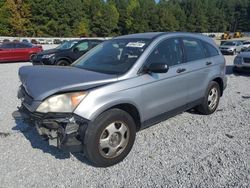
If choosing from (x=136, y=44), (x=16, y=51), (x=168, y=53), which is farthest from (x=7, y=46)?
(x=168, y=53)

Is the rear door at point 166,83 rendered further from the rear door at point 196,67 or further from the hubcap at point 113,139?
the hubcap at point 113,139

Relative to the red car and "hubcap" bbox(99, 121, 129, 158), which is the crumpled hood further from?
the red car

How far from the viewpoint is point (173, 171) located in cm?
365

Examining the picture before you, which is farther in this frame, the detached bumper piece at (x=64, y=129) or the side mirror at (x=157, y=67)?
the side mirror at (x=157, y=67)

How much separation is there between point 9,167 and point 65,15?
71.6m

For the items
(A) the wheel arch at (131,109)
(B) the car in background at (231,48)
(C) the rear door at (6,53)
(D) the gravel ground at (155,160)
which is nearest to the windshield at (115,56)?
(A) the wheel arch at (131,109)

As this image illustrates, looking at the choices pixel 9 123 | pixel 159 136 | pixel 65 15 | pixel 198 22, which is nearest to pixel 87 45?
pixel 9 123

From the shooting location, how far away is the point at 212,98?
5.94 metres

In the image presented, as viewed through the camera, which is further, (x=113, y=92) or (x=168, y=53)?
(x=168, y=53)

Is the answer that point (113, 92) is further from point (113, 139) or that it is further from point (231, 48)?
point (231, 48)

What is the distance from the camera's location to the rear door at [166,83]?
412 cm

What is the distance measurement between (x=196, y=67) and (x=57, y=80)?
267 centimetres

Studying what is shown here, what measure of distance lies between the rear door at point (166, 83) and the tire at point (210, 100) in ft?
2.92

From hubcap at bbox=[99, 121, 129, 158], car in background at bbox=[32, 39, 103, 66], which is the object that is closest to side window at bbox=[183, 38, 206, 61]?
hubcap at bbox=[99, 121, 129, 158]
